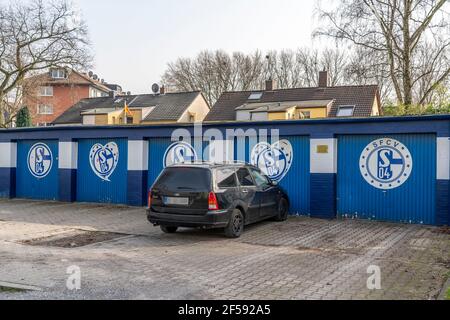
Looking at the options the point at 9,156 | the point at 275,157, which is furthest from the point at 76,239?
the point at 9,156

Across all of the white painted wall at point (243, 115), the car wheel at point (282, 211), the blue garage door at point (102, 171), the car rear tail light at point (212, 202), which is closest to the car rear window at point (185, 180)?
the car rear tail light at point (212, 202)

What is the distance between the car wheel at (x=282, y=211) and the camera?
12781 millimetres

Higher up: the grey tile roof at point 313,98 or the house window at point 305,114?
the grey tile roof at point 313,98

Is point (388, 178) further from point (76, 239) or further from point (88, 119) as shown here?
point (88, 119)

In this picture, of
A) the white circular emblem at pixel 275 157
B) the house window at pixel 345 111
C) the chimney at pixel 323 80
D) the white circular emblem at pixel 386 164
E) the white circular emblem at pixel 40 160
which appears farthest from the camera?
the chimney at pixel 323 80

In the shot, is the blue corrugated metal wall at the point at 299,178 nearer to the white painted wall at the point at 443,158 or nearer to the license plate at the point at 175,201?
the white painted wall at the point at 443,158

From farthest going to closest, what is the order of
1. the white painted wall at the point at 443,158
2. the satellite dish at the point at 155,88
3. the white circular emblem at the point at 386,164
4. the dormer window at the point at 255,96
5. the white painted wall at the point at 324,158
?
the satellite dish at the point at 155,88 → the dormer window at the point at 255,96 → the white painted wall at the point at 324,158 → the white circular emblem at the point at 386,164 → the white painted wall at the point at 443,158

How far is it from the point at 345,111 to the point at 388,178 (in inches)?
1142

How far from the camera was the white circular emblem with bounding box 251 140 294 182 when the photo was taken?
566 inches

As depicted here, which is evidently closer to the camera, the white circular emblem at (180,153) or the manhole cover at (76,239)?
the manhole cover at (76,239)

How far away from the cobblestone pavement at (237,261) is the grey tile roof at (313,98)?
29.6 metres
